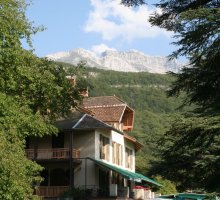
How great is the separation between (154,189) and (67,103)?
31.1m

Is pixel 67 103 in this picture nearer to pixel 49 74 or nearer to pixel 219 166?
pixel 49 74

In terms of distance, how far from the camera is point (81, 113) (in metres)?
39.9

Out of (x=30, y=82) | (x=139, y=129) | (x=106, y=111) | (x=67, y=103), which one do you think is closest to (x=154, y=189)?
(x=106, y=111)

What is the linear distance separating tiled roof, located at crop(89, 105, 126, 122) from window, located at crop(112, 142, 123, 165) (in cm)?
234

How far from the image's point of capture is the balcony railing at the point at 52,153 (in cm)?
3662

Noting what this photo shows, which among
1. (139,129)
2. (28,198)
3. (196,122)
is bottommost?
(28,198)

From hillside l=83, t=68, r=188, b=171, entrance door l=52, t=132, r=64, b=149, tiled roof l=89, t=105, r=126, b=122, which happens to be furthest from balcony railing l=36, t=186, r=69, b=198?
hillside l=83, t=68, r=188, b=171

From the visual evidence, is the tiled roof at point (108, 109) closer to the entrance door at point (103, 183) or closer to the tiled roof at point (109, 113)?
the tiled roof at point (109, 113)

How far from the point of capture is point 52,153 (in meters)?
37.2

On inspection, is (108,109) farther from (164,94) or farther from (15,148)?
Answer: (15,148)

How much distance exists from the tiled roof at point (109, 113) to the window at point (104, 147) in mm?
2947

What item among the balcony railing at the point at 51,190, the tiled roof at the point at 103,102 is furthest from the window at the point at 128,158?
the balcony railing at the point at 51,190

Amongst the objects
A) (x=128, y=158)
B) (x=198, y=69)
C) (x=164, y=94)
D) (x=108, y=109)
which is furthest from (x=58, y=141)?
(x=198, y=69)

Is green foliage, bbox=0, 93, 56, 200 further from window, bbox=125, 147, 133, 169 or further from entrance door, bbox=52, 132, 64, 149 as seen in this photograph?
window, bbox=125, 147, 133, 169
